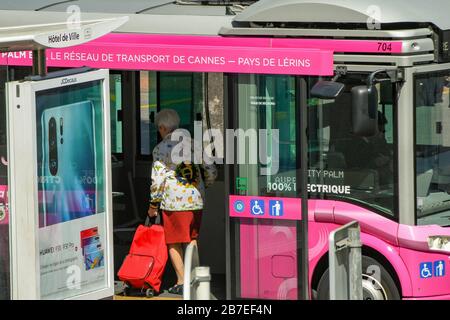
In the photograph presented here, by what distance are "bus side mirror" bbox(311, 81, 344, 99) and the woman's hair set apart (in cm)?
167

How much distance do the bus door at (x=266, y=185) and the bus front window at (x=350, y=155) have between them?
175mm

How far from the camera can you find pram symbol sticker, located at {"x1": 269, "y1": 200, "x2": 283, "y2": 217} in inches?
400

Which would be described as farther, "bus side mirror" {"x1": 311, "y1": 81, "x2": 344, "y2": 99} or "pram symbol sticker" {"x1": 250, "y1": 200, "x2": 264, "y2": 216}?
"pram symbol sticker" {"x1": 250, "y1": 200, "x2": 264, "y2": 216}

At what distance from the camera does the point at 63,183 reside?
8336 millimetres

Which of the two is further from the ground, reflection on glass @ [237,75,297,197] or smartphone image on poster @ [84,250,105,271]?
reflection on glass @ [237,75,297,197]

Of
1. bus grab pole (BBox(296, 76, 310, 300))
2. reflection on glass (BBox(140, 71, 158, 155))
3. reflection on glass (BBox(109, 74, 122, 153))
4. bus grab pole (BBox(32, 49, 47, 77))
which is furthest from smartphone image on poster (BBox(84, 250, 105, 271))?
reflection on glass (BBox(109, 74, 122, 153))

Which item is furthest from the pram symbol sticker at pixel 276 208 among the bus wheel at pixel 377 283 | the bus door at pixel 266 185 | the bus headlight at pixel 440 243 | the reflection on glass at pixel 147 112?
the reflection on glass at pixel 147 112

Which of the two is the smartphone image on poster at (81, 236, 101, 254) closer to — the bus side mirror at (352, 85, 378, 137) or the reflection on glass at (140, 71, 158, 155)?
the bus side mirror at (352, 85, 378, 137)

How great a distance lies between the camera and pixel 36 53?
26.9 feet

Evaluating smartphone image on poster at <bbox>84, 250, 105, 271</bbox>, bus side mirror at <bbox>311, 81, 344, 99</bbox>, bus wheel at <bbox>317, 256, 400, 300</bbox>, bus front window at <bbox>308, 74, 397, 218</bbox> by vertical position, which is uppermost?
bus side mirror at <bbox>311, 81, 344, 99</bbox>

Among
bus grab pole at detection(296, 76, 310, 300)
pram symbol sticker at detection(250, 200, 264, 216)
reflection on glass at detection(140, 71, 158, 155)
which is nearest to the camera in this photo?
bus grab pole at detection(296, 76, 310, 300)

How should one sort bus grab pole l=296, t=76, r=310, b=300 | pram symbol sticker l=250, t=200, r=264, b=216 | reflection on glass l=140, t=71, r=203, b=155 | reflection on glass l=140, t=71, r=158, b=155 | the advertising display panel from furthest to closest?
reflection on glass l=140, t=71, r=158, b=155 → reflection on glass l=140, t=71, r=203, b=155 → pram symbol sticker l=250, t=200, r=264, b=216 → bus grab pole l=296, t=76, r=310, b=300 → the advertising display panel

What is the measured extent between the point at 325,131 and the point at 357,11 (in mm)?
965

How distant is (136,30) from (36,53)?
293cm
